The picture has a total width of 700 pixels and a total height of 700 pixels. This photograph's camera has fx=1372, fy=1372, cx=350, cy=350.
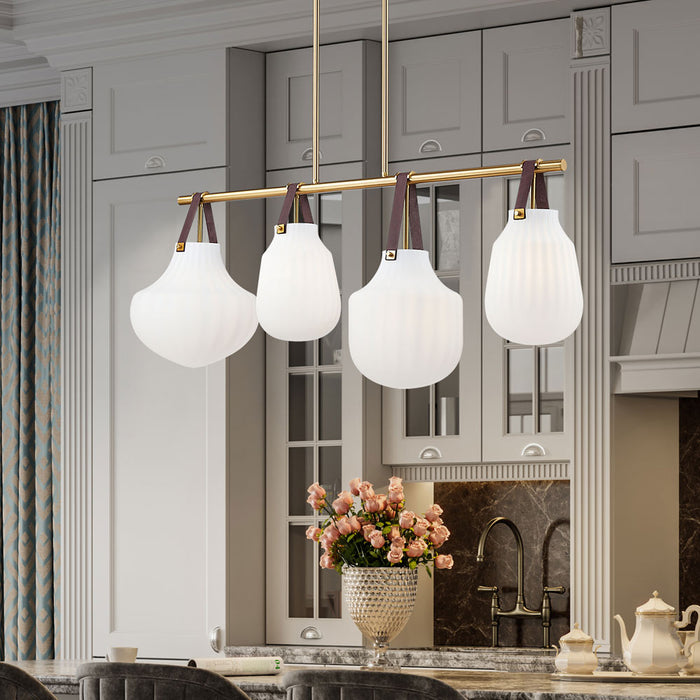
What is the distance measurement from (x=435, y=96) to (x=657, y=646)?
6.74 ft

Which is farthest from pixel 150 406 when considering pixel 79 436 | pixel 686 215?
pixel 686 215

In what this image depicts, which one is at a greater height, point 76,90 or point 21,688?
point 76,90

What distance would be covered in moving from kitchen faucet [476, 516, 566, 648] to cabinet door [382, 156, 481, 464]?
0.32 metres

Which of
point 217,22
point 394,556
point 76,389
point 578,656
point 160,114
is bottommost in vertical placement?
point 578,656

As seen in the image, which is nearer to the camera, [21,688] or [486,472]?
[21,688]

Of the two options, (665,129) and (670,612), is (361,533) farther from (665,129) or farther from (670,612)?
(665,129)

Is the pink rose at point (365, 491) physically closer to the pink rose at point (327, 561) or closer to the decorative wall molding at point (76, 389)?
the pink rose at point (327, 561)

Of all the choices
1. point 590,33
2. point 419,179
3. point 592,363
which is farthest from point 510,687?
A: point 590,33

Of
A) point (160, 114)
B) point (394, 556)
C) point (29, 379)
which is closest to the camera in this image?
point (394, 556)

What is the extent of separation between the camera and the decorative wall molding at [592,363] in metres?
3.98

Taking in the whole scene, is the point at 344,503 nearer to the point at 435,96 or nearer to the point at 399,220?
the point at 399,220

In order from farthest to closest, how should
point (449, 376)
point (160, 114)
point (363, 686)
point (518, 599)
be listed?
point (160, 114) → point (518, 599) → point (449, 376) → point (363, 686)

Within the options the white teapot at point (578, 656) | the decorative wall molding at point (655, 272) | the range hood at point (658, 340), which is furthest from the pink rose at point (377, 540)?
the decorative wall molding at point (655, 272)

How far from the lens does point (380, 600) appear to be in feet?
10.3
